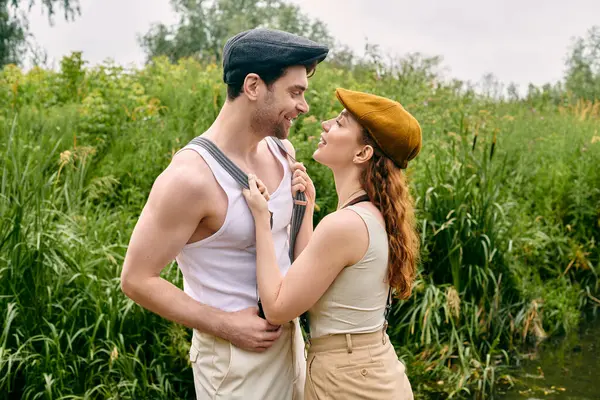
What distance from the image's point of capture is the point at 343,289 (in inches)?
92.1

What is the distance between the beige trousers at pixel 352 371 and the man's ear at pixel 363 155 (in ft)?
1.89

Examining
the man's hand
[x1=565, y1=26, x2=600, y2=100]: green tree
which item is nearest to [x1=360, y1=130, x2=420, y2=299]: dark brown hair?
the man's hand

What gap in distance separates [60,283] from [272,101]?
255 cm

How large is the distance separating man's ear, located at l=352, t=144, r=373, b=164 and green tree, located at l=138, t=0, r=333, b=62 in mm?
17530

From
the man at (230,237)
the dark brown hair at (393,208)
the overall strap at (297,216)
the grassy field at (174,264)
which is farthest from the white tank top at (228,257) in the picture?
the grassy field at (174,264)

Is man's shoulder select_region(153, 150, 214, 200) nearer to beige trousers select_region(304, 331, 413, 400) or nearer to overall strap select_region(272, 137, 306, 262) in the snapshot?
overall strap select_region(272, 137, 306, 262)

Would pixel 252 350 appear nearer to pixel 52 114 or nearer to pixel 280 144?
pixel 280 144

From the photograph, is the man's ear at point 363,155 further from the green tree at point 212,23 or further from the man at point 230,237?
the green tree at point 212,23

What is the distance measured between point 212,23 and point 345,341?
65.3 ft

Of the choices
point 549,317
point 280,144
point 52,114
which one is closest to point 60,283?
point 280,144

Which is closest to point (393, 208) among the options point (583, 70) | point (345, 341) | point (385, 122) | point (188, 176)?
point (385, 122)

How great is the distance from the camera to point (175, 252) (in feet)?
7.34

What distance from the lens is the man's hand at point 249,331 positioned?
7.58 ft

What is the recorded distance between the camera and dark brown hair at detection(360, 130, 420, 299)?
2.41m
